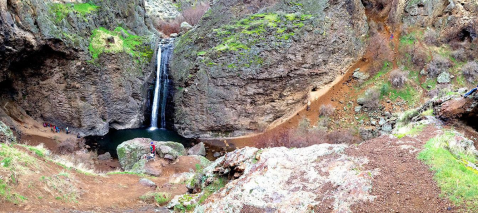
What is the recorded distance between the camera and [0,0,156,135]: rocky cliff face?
2180cm

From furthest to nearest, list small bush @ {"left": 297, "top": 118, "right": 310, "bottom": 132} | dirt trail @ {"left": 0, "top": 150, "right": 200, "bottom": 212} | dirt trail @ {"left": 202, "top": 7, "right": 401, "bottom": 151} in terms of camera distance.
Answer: dirt trail @ {"left": 202, "top": 7, "right": 401, "bottom": 151}
small bush @ {"left": 297, "top": 118, "right": 310, "bottom": 132}
dirt trail @ {"left": 0, "top": 150, "right": 200, "bottom": 212}

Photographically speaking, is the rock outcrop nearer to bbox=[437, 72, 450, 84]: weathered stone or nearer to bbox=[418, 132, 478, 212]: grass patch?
bbox=[418, 132, 478, 212]: grass patch

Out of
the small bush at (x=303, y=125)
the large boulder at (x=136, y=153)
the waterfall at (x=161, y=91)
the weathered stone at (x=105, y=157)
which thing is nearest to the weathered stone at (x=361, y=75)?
the small bush at (x=303, y=125)

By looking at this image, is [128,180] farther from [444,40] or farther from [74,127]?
[444,40]

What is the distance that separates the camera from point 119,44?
2753 centimetres

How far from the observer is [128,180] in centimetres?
1489

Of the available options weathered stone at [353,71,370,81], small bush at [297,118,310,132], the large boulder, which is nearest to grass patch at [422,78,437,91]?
weathered stone at [353,71,370,81]

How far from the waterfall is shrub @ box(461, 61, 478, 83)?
980 inches

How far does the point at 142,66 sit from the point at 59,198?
20.5 meters

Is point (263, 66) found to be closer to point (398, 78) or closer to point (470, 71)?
point (398, 78)

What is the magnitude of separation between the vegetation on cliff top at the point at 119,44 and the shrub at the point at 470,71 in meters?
26.6

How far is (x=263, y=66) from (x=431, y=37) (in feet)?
48.8

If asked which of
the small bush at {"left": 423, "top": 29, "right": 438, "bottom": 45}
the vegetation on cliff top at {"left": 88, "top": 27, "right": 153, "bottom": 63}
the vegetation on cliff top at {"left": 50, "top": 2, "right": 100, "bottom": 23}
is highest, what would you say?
the vegetation on cliff top at {"left": 50, "top": 2, "right": 100, "bottom": 23}

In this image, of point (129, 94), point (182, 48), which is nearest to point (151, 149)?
point (129, 94)
